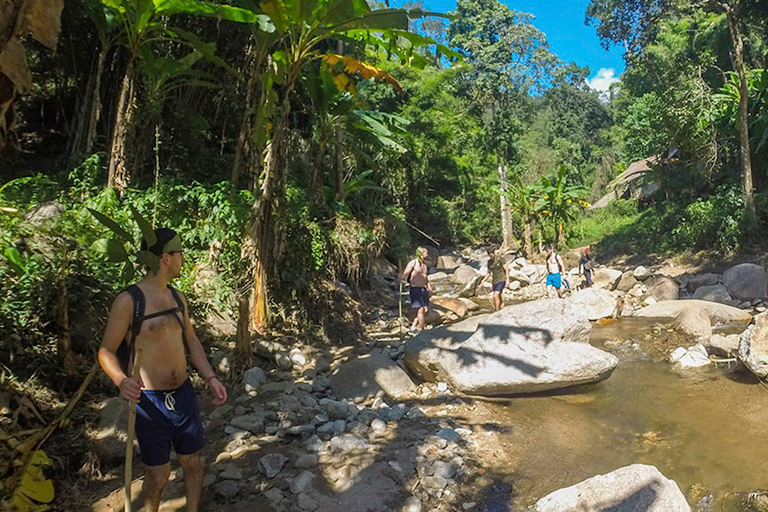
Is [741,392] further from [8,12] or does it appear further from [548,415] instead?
[8,12]

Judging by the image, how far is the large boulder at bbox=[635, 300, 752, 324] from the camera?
371 inches

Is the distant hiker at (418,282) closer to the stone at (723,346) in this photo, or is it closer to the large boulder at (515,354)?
the large boulder at (515,354)

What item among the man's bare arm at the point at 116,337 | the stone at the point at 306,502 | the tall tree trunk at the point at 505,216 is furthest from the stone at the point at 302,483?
the tall tree trunk at the point at 505,216

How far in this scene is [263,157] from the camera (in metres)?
6.83

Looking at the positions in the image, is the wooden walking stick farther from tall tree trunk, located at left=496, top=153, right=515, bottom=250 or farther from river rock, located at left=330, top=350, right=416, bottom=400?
tall tree trunk, located at left=496, top=153, right=515, bottom=250

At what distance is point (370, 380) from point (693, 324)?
20.0ft

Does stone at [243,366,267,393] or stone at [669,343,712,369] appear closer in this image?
stone at [243,366,267,393]

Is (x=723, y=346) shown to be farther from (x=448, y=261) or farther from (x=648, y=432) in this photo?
(x=448, y=261)

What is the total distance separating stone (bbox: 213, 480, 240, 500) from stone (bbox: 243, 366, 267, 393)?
189 centimetres

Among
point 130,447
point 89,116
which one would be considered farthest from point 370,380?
point 89,116

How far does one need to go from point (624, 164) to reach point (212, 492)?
3049cm

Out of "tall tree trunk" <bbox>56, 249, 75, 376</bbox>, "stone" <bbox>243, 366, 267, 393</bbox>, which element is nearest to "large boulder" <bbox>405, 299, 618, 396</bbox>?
"stone" <bbox>243, 366, 267, 393</bbox>

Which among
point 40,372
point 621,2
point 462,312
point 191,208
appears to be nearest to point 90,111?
point 191,208

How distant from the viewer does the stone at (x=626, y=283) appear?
46.0ft
